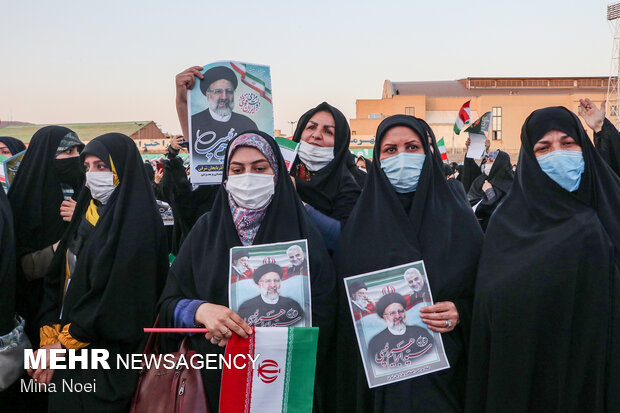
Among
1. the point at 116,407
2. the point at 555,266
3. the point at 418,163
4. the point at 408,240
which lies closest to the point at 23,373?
the point at 116,407

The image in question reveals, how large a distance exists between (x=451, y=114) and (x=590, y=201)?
41101mm

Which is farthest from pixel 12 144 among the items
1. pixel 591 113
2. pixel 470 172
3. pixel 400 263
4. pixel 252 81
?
pixel 470 172

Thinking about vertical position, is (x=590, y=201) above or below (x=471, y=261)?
above

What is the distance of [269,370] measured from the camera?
1.88 meters

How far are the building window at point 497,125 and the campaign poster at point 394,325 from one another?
37935 mm

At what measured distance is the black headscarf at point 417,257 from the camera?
6.57 feet

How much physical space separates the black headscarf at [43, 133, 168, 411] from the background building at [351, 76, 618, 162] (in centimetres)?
2565

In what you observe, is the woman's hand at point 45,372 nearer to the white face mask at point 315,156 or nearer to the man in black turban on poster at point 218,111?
the man in black turban on poster at point 218,111

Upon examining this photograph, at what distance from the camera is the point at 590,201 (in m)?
2.01

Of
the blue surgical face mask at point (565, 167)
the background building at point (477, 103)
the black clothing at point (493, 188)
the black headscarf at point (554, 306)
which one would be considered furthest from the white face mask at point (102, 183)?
the background building at point (477, 103)

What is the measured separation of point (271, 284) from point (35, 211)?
173cm

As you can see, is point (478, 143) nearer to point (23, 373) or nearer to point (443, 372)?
point (443, 372)

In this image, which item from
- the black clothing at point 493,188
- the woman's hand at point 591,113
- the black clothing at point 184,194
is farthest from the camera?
the black clothing at point 493,188
